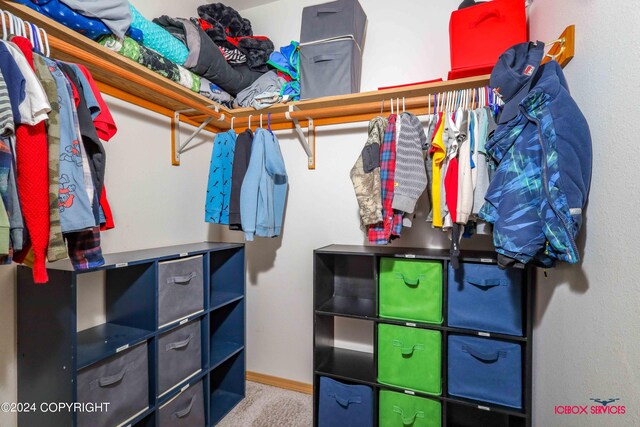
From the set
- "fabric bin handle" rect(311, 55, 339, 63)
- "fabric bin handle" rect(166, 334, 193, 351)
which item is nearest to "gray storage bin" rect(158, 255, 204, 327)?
"fabric bin handle" rect(166, 334, 193, 351)

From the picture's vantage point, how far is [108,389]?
124 centimetres

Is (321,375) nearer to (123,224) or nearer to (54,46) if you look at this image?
(123,224)

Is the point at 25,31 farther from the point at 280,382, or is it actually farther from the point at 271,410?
the point at 280,382

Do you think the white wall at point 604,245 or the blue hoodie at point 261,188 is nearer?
the white wall at point 604,245

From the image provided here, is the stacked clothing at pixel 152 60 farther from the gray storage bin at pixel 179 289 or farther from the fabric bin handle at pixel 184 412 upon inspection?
the fabric bin handle at pixel 184 412

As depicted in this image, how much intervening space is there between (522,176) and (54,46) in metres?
1.68

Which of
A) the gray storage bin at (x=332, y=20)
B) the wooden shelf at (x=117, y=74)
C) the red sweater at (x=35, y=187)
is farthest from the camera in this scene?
the gray storage bin at (x=332, y=20)

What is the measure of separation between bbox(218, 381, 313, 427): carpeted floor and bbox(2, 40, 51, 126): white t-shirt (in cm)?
181

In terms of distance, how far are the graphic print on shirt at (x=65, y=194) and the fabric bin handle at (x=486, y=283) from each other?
1615 mm

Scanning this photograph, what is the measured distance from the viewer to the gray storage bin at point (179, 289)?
1453 mm

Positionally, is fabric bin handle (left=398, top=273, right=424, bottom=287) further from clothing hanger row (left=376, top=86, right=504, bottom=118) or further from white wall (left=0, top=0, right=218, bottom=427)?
white wall (left=0, top=0, right=218, bottom=427)

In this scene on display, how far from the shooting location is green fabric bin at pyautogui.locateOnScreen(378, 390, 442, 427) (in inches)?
59.2

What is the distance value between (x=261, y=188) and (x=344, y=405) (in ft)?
4.24

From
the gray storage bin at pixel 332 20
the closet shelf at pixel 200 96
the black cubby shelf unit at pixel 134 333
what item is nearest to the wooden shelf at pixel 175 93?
the closet shelf at pixel 200 96
